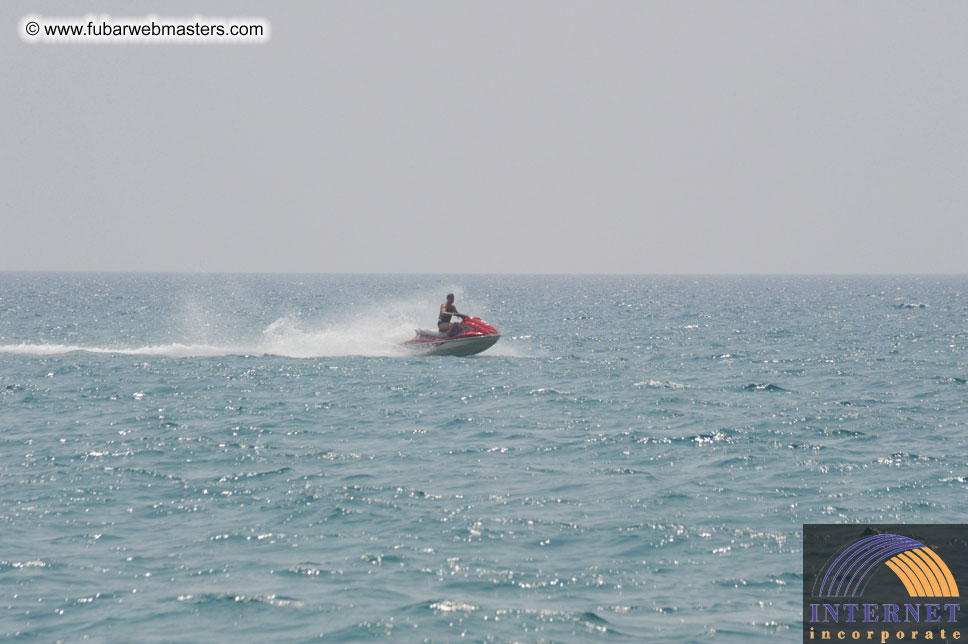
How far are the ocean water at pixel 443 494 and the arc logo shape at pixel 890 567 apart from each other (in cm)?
44

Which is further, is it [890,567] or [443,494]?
[443,494]

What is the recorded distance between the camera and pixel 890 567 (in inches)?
410

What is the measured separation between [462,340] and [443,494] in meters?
16.4

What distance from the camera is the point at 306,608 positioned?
9.23m

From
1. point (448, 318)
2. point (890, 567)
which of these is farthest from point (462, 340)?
point (890, 567)

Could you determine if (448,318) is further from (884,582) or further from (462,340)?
(884,582)

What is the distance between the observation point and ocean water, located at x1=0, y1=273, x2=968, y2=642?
30.3 feet

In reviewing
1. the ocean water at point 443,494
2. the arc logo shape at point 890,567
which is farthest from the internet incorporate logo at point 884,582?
the ocean water at point 443,494

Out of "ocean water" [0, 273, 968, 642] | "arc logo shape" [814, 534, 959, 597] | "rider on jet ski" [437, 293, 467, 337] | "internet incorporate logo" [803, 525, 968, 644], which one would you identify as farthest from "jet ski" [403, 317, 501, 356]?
"arc logo shape" [814, 534, 959, 597]

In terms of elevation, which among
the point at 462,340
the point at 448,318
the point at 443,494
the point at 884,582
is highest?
the point at 448,318

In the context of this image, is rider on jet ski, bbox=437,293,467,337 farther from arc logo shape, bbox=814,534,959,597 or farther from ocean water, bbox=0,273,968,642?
arc logo shape, bbox=814,534,959,597

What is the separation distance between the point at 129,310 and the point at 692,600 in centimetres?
7116

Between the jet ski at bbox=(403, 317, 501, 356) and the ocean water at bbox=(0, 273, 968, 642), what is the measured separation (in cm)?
76

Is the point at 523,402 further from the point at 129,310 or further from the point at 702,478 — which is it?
the point at 129,310
